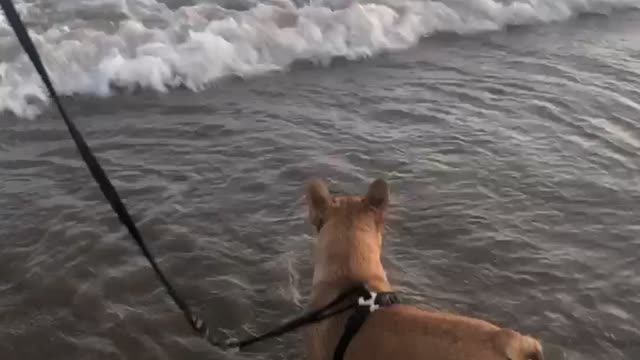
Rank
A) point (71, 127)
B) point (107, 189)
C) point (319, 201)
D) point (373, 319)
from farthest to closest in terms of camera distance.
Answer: point (319, 201) < point (373, 319) < point (107, 189) < point (71, 127)

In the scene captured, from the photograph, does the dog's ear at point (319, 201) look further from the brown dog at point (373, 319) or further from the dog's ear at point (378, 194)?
the dog's ear at point (378, 194)

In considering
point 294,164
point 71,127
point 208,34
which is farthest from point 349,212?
point 208,34

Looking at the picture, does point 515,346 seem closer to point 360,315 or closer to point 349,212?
point 360,315

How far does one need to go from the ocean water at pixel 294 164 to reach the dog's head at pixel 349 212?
944mm

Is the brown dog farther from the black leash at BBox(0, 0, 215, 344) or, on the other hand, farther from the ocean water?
the ocean water

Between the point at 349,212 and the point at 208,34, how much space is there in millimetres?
5410

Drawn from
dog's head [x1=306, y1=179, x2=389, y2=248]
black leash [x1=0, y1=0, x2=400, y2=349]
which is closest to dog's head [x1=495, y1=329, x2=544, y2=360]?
black leash [x1=0, y1=0, x2=400, y2=349]

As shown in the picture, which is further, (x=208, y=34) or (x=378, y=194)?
(x=208, y=34)

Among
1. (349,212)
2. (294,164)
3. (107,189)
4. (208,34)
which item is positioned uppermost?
(107,189)

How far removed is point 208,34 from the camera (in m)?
8.87

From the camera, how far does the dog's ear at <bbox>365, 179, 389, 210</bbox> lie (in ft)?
12.7

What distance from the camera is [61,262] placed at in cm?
504

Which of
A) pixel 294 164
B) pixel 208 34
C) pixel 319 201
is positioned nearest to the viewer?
pixel 319 201

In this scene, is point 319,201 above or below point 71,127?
below
